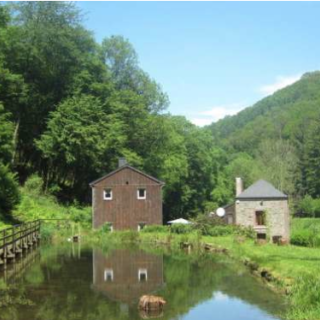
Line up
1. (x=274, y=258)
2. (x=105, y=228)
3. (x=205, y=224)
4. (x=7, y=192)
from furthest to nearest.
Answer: (x=105, y=228) < (x=205, y=224) < (x=7, y=192) < (x=274, y=258)

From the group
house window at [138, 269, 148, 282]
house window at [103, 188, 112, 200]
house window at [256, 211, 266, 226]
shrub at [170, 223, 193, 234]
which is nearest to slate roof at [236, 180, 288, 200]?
house window at [256, 211, 266, 226]

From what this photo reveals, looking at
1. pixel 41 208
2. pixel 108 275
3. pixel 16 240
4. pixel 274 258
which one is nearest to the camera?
pixel 108 275

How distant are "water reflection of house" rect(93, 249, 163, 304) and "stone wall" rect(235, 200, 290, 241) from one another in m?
13.2

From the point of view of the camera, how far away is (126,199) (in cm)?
4394

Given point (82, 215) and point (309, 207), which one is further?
point (309, 207)

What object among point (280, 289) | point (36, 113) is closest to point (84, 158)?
point (36, 113)

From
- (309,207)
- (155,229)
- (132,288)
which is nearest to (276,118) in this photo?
(309,207)

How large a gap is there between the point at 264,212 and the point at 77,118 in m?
19.7

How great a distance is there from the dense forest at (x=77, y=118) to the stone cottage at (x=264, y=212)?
14956mm

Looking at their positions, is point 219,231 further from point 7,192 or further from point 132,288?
point 132,288

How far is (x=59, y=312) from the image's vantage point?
13.8m

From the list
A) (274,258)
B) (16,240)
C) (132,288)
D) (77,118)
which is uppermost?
(77,118)

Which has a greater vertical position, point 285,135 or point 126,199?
point 285,135

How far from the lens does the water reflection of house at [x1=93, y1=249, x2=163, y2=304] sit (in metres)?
17.0
